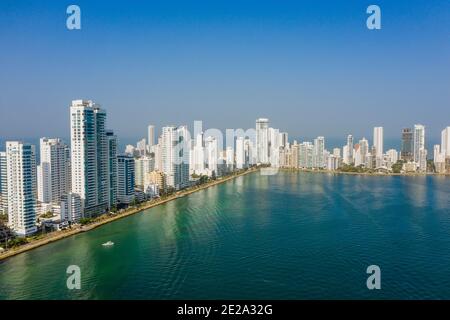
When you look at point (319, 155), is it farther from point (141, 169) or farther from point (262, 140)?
point (141, 169)

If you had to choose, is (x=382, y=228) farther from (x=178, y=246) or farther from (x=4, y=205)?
(x=4, y=205)

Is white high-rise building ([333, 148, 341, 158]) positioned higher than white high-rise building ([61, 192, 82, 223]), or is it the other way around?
white high-rise building ([333, 148, 341, 158])

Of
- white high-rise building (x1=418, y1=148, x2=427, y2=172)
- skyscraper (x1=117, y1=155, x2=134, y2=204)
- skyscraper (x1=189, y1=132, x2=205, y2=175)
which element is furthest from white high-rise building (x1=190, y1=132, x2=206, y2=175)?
white high-rise building (x1=418, y1=148, x2=427, y2=172)

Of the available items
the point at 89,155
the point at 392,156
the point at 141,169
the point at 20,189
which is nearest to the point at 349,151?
the point at 392,156

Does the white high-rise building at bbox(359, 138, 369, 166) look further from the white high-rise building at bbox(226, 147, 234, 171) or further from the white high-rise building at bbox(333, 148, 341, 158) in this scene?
the white high-rise building at bbox(226, 147, 234, 171)

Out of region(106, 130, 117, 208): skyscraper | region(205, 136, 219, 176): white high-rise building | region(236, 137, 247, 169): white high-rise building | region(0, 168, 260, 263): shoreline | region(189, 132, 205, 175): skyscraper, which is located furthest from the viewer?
region(236, 137, 247, 169): white high-rise building

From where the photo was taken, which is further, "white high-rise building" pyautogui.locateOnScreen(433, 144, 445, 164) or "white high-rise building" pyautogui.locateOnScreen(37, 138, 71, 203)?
"white high-rise building" pyautogui.locateOnScreen(433, 144, 445, 164)

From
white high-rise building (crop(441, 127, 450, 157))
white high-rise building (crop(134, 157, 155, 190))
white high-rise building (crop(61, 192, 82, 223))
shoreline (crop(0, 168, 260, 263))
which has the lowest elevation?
shoreline (crop(0, 168, 260, 263))

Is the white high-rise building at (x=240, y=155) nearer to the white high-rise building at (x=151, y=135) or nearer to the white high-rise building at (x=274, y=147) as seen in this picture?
the white high-rise building at (x=274, y=147)

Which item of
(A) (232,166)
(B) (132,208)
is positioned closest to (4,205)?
(B) (132,208)
